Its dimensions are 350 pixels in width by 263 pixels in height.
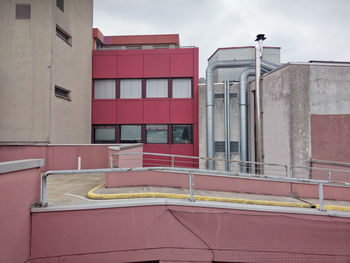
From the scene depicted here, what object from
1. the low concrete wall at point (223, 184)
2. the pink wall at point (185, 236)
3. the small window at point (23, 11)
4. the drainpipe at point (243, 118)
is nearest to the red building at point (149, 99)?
the drainpipe at point (243, 118)

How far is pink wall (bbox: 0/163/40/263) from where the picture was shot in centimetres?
338

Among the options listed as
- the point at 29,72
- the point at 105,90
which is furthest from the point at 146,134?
the point at 29,72

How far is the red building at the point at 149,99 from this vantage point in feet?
53.0

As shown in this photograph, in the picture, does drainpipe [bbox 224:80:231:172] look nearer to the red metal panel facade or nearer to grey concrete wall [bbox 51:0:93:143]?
the red metal panel facade

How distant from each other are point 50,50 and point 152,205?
11194 mm

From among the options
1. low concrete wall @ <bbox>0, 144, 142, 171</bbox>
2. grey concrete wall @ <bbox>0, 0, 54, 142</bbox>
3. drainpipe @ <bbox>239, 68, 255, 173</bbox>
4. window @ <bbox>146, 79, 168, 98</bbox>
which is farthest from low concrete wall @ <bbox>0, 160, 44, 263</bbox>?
drainpipe @ <bbox>239, 68, 255, 173</bbox>

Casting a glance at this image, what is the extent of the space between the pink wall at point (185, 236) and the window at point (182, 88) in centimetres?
1260

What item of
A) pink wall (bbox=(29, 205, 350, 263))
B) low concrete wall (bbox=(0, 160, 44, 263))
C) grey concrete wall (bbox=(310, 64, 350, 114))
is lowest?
pink wall (bbox=(29, 205, 350, 263))

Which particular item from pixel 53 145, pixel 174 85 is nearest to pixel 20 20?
pixel 53 145

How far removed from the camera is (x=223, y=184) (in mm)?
7410

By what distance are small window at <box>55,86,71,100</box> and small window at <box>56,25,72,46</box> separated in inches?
119

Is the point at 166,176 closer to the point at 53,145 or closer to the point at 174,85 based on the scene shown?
the point at 53,145

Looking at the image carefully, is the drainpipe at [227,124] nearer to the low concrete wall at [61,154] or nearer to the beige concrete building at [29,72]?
the low concrete wall at [61,154]

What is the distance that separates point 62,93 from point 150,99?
601 cm
